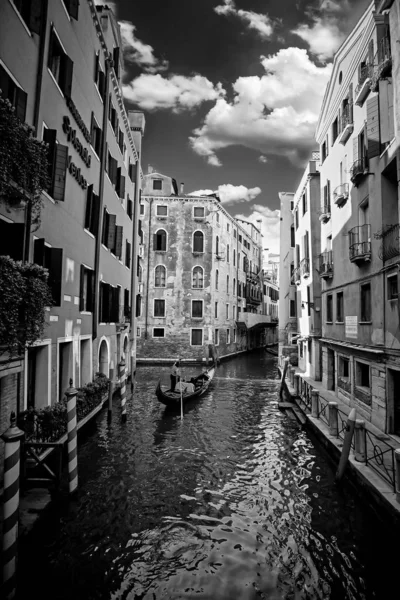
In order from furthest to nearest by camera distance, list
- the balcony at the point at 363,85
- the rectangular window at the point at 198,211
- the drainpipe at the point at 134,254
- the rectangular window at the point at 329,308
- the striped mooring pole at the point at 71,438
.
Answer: the rectangular window at the point at 198,211
the drainpipe at the point at 134,254
the rectangular window at the point at 329,308
the balcony at the point at 363,85
the striped mooring pole at the point at 71,438

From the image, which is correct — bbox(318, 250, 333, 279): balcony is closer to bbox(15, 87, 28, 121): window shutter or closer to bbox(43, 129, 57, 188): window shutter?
bbox(43, 129, 57, 188): window shutter

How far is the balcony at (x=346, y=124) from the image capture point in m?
13.7

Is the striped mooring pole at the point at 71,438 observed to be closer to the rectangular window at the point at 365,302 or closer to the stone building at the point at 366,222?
the stone building at the point at 366,222

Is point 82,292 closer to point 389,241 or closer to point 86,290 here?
point 86,290

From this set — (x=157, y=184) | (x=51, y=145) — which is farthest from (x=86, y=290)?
(x=157, y=184)

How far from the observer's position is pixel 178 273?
112 ft

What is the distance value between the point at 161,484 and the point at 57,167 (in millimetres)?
7620

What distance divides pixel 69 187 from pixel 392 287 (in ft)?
30.4

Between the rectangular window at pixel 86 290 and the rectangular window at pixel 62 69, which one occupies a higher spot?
the rectangular window at pixel 62 69

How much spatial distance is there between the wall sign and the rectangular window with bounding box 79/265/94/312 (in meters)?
3.41

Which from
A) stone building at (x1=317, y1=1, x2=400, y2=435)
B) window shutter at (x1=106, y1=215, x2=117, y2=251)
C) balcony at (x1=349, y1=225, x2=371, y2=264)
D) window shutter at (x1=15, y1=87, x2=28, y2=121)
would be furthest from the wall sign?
balcony at (x1=349, y1=225, x2=371, y2=264)

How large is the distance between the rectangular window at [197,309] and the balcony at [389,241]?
77.2 feet

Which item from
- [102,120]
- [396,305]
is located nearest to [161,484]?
[396,305]

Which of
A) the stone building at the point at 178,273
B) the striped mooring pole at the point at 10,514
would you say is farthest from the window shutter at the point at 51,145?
the stone building at the point at 178,273
